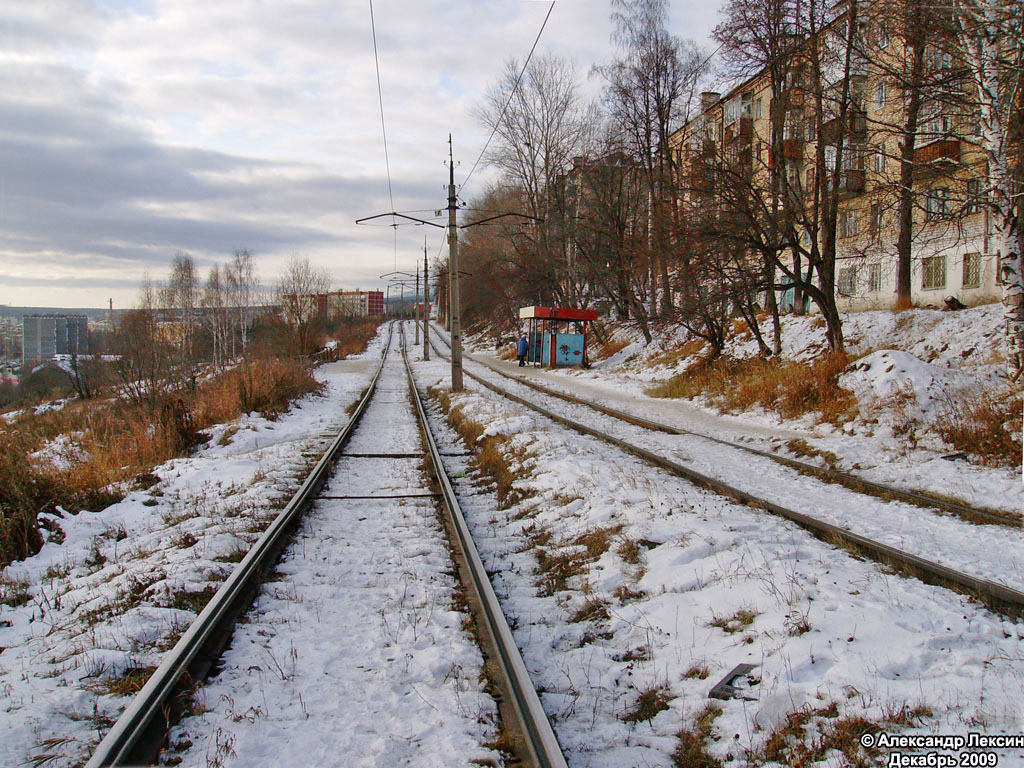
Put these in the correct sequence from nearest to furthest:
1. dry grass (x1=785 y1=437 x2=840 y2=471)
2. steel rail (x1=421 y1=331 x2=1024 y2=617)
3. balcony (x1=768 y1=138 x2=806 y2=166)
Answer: steel rail (x1=421 y1=331 x2=1024 y2=617) < dry grass (x1=785 y1=437 x2=840 y2=471) < balcony (x1=768 y1=138 x2=806 y2=166)

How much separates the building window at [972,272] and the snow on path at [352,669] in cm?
2628

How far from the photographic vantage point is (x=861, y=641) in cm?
384

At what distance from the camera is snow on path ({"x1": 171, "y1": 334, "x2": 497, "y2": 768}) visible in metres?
3.16

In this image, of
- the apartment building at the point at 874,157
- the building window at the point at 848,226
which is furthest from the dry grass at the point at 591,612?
the building window at the point at 848,226

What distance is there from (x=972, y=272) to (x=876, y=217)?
16.1 m

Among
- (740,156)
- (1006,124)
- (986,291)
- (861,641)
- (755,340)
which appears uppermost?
(740,156)

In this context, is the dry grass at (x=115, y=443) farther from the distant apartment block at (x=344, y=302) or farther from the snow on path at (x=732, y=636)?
the distant apartment block at (x=344, y=302)

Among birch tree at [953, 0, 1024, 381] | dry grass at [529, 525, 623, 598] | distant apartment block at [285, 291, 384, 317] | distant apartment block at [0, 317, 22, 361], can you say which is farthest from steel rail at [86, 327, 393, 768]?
distant apartment block at [0, 317, 22, 361]

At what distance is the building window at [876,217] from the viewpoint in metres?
12.5

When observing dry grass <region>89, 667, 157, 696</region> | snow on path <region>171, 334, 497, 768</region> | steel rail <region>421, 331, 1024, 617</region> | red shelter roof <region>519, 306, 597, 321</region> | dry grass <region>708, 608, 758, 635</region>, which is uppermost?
red shelter roof <region>519, 306, 597, 321</region>

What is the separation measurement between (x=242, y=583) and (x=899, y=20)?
13.2 m

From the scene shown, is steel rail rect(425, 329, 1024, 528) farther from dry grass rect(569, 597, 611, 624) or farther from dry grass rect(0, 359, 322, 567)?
dry grass rect(0, 359, 322, 567)

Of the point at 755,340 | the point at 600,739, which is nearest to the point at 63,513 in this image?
the point at 600,739

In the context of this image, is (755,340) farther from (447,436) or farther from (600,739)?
(600,739)
